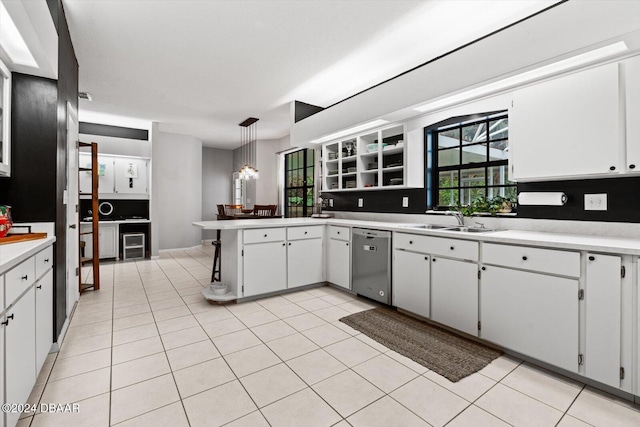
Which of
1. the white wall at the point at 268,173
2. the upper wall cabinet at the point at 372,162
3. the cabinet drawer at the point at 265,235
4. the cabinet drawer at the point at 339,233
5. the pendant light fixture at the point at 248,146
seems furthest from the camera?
the white wall at the point at 268,173

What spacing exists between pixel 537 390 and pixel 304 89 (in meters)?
4.14

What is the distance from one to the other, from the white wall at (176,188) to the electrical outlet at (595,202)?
6.97 meters

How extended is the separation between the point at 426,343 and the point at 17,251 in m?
2.75

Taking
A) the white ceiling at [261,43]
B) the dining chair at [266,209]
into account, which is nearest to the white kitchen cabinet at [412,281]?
the white ceiling at [261,43]

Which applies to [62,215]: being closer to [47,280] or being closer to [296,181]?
[47,280]

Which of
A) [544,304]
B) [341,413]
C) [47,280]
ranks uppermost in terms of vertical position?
[47,280]

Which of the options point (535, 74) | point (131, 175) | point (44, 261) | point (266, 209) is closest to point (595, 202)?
point (535, 74)

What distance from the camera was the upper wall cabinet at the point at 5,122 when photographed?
6.73 ft

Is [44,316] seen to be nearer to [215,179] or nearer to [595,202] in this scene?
[595,202]

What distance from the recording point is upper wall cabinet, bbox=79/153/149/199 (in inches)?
231

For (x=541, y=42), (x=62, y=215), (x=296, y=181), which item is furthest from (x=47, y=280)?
(x=296, y=181)

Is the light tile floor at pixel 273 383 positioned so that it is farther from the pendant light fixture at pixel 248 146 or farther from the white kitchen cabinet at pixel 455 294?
the pendant light fixture at pixel 248 146

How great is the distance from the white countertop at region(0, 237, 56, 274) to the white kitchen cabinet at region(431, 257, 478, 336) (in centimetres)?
284

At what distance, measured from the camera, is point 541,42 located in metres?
2.14
